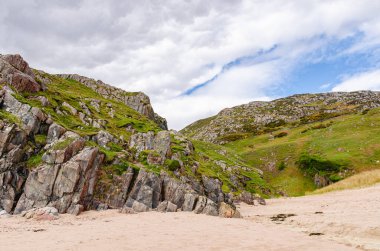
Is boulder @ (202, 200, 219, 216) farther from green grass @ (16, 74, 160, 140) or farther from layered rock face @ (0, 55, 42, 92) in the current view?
layered rock face @ (0, 55, 42, 92)

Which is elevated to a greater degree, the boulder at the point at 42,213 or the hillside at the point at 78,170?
the hillside at the point at 78,170

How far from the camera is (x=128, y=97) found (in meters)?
98.4

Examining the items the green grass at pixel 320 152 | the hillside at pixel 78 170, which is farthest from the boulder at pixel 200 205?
the green grass at pixel 320 152

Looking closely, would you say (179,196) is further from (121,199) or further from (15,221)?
(15,221)

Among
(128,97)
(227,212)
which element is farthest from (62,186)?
(128,97)

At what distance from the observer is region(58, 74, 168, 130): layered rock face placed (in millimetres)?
94938

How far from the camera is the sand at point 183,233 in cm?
1627

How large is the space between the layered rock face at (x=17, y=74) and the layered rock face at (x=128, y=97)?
149 feet

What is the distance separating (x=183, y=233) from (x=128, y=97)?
82.7 meters

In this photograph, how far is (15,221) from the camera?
2408 cm

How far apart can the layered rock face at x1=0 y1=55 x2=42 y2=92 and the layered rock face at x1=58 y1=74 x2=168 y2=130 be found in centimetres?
4538

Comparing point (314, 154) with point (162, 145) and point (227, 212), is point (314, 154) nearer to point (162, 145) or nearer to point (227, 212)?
point (162, 145)

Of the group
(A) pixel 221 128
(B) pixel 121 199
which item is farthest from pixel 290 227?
(A) pixel 221 128

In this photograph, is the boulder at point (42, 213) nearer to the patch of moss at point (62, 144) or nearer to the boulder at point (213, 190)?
the patch of moss at point (62, 144)
